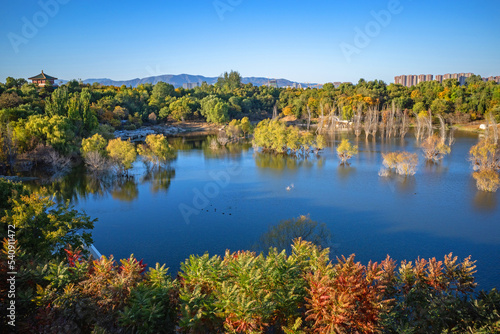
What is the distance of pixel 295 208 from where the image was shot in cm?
1992

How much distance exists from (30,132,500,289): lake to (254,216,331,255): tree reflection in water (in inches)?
20.7

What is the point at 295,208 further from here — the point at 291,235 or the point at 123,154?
the point at 123,154

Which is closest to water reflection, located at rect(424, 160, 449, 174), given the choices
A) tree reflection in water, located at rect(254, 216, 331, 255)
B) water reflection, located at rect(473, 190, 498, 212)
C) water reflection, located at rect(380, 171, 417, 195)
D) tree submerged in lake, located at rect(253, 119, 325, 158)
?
water reflection, located at rect(380, 171, 417, 195)

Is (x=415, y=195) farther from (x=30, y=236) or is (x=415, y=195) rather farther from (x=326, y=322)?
(x=30, y=236)

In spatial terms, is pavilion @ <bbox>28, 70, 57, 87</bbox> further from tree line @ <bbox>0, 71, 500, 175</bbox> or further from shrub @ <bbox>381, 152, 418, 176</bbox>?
shrub @ <bbox>381, 152, 418, 176</bbox>

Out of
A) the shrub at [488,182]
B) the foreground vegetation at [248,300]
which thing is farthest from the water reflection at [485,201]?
the foreground vegetation at [248,300]

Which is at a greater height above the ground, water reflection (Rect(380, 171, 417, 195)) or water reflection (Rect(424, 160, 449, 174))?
water reflection (Rect(424, 160, 449, 174))

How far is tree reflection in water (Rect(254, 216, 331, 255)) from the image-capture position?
1466 cm

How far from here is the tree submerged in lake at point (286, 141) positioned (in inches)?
1436

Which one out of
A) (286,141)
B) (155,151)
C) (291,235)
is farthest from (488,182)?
(155,151)

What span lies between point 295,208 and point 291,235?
4854 mm

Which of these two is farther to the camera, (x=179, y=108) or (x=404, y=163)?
(x=179, y=108)

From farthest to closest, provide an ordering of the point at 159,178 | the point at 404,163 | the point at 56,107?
the point at 56,107, the point at 159,178, the point at 404,163

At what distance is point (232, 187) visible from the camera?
81.3ft
